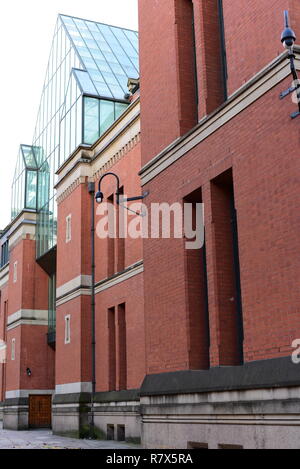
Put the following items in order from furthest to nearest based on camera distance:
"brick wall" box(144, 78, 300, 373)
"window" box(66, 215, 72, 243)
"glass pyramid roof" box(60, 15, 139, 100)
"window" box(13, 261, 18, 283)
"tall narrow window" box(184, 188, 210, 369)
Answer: "window" box(13, 261, 18, 283) < "glass pyramid roof" box(60, 15, 139, 100) < "window" box(66, 215, 72, 243) < "tall narrow window" box(184, 188, 210, 369) < "brick wall" box(144, 78, 300, 373)

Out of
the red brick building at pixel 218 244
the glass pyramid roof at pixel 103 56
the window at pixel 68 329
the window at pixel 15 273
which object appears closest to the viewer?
the red brick building at pixel 218 244

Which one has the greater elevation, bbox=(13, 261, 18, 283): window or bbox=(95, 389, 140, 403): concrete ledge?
bbox=(13, 261, 18, 283): window

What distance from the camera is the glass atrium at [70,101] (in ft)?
88.0

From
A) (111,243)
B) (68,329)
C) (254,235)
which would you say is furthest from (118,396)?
(254,235)

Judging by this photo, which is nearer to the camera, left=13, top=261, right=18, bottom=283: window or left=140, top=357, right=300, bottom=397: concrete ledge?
left=140, top=357, right=300, bottom=397: concrete ledge

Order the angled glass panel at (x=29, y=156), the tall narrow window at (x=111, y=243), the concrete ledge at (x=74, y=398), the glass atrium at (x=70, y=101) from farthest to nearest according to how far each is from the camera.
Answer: the angled glass panel at (x=29, y=156) → the glass atrium at (x=70, y=101) → the concrete ledge at (x=74, y=398) → the tall narrow window at (x=111, y=243)

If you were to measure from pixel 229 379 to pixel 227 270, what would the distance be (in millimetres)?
2208

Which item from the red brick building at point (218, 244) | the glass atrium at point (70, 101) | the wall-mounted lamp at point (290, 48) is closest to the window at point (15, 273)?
the glass atrium at point (70, 101)

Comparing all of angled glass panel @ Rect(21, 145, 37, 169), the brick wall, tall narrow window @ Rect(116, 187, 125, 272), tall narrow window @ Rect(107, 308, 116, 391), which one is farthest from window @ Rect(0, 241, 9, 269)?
the brick wall

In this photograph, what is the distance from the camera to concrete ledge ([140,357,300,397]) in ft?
30.7

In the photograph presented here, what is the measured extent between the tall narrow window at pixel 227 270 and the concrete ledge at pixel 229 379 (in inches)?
19.2

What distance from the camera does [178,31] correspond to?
14.4 meters

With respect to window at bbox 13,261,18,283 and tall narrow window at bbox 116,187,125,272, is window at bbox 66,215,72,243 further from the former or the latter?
window at bbox 13,261,18,283

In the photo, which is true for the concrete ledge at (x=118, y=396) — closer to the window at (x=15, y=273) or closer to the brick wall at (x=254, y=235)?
the brick wall at (x=254, y=235)
